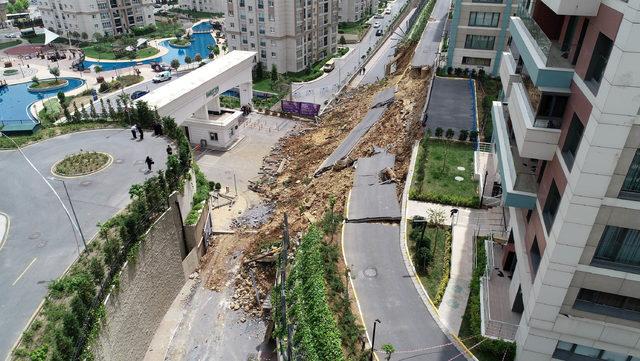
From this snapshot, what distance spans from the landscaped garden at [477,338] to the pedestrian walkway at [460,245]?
421 mm

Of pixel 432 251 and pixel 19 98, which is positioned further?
pixel 19 98

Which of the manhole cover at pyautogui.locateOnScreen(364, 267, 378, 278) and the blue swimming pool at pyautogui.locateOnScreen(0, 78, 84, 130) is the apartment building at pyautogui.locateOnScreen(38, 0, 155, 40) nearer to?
the blue swimming pool at pyautogui.locateOnScreen(0, 78, 84, 130)

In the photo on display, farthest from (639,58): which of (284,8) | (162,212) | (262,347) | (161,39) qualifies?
(161,39)

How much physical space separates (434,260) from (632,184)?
14.5 metres

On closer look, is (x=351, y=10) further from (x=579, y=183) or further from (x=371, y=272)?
(x=579, y=183)

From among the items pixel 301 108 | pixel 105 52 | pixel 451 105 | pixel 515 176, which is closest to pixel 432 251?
pixel 515 176

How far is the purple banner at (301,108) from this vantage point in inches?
2601

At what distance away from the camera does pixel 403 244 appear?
29828 mm

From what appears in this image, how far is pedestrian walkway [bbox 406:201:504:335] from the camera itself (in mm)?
24625

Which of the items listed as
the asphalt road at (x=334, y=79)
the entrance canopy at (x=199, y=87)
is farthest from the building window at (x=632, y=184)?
the asphalt road at (x=334, y=79)

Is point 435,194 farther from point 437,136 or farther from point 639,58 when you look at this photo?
point 639,58

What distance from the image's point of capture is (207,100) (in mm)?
52219

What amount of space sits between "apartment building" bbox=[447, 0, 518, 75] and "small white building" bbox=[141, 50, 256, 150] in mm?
28477

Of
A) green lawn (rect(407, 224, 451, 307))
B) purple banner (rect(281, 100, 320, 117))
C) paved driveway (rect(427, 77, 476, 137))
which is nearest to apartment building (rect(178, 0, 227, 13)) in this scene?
purple banner (rect(281, 100, 320, 117))
